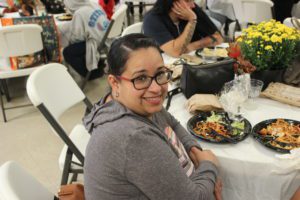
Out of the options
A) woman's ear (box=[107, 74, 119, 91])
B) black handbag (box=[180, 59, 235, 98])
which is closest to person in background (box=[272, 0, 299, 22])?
black handbag (box=[180, 59, 235, 98])

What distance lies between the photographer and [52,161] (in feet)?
7.78

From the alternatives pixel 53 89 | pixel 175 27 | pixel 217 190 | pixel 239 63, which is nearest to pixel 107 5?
pixel 175 27

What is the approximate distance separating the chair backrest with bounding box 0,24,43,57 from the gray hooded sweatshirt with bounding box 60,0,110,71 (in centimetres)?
49

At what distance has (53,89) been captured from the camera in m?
1.64

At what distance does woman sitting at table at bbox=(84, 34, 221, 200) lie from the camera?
2.75 feet

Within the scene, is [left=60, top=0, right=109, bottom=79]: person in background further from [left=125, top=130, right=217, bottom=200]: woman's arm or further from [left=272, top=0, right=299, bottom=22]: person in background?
[left=125, top=130, right=217, bottom=200]: woman's arm

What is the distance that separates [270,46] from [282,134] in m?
0.45

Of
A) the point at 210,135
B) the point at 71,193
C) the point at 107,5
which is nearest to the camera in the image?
the point at 71,193

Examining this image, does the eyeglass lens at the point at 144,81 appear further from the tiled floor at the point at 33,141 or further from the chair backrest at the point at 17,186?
the tiled floor at the point at 33,141

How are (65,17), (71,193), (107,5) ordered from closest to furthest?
(71,193), (65,17), (107,5)

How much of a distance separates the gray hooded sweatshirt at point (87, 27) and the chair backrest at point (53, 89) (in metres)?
Result: 1.45

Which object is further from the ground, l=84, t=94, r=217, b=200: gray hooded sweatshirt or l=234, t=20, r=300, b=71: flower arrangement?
l=234, t=20, r=300, b=71: flower arrangement

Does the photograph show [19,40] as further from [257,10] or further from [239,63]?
[257,10]

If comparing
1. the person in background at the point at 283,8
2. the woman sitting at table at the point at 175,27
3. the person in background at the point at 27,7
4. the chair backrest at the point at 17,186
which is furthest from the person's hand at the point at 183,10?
the person in background at the point at 283,8
